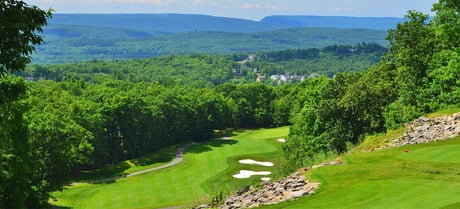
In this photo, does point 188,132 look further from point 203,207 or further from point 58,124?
point 203,207

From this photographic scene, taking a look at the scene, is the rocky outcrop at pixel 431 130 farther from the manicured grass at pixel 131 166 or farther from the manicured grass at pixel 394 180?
the manicured grass at pixel 131 166

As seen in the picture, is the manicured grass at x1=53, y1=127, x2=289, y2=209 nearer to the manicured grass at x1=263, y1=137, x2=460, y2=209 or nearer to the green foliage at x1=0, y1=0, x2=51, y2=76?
the manicured grass at x1=263, y1=137, x2=460, y2=209

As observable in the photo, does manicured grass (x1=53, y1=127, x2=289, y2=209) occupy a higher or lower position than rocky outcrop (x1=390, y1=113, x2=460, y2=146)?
lower

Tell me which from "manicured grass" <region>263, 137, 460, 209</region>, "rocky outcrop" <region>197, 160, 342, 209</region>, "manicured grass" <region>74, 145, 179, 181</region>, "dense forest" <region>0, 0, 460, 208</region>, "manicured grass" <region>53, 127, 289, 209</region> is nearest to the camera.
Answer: "manicured grass" <region>263, 137, 460, 209</region>

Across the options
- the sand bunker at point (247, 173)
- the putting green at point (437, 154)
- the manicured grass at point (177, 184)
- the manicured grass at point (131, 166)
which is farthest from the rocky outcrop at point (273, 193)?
the manicured grass at point (131, 166)

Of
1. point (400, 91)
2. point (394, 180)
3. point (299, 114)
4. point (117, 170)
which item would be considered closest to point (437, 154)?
point (394, 180)

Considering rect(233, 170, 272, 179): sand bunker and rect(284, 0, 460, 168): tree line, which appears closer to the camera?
rect(284, 0, 460, 168): tree line

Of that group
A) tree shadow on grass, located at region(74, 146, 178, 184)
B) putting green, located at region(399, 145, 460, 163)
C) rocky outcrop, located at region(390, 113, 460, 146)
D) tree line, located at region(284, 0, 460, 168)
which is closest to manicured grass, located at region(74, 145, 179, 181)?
tree shadow on grass, located at region(74, 146, 178, 184)

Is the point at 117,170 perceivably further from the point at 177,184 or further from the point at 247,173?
the point at 247,173
